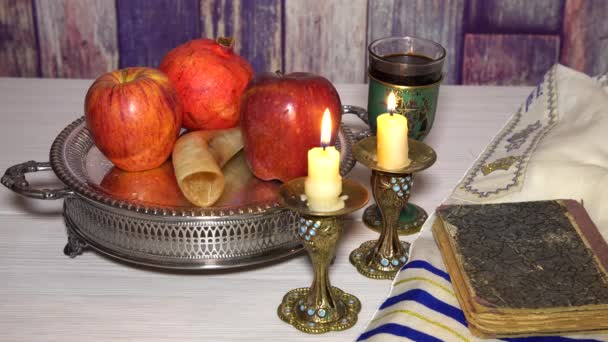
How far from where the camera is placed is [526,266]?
0.78m

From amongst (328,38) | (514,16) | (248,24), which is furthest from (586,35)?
(248,24)

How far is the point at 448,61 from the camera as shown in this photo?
5.57ft

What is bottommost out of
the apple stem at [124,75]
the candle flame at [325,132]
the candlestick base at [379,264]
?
the candlestick base at [379,264]

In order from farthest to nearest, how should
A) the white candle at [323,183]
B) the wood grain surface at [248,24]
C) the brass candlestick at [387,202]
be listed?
the wood grain surface at [248,24], the brass candlestick at [387,202], the white candle at [323,183]

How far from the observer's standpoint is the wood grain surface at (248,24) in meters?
1.62

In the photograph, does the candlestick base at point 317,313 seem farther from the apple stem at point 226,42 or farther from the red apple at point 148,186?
the apple stem at point 226,42

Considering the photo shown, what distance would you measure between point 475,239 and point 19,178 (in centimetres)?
48

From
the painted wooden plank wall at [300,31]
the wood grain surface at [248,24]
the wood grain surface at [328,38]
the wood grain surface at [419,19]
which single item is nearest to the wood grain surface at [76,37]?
the painted wooden plank wall at [300,31]

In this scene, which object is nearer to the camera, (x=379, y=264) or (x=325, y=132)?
(x=325, y=132)

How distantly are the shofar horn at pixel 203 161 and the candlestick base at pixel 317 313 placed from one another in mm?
133

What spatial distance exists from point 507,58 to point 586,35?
158 mm

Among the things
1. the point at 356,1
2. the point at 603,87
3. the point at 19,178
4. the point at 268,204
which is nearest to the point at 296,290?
the point at 268,204

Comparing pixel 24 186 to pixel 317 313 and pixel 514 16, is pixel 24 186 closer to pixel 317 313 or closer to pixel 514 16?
pixel 317 313

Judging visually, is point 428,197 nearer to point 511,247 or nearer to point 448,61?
point 511,247
